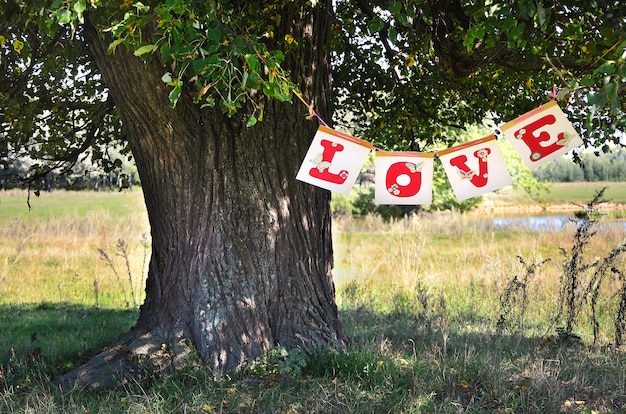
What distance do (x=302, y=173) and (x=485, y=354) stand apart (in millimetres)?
2319

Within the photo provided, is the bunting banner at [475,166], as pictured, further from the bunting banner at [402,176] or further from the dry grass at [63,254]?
the dry grass at [63,254]

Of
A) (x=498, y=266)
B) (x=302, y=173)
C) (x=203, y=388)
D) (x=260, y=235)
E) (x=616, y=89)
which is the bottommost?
(x=203, y=388)

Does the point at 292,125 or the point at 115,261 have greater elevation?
the point at 292,125

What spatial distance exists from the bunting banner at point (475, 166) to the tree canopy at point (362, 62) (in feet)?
2.31

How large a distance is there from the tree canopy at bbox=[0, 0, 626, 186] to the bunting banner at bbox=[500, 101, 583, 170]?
21cm

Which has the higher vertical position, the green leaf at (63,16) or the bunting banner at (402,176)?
the green leaf at (63,16)

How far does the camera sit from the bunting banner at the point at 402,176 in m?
5.25

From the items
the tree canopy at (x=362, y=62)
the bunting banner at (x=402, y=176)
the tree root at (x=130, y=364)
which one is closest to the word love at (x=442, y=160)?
the bunting banner at (x=402, y=176)

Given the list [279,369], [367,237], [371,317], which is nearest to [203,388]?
[279,369]

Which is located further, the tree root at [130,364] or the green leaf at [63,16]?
the tree root at [130,364]

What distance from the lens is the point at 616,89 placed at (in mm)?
3656

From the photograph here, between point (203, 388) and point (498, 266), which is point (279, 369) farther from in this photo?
point (498, 266)

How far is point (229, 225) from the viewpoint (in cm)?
565

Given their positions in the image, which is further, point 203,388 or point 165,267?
point 165,267
